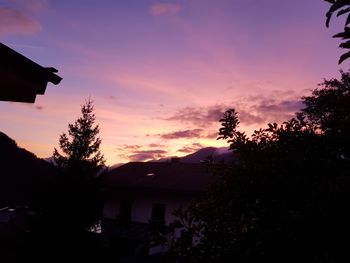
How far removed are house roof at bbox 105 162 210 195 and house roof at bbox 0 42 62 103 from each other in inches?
897

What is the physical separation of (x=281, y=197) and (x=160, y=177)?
27.5m

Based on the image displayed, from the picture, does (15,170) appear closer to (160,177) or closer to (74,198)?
(160,177)

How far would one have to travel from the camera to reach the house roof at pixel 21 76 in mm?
2794

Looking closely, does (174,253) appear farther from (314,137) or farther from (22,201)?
(22,201)

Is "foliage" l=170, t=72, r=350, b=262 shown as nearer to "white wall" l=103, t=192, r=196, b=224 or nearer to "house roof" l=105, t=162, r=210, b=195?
"house roof" l=105, t=162, r=210, b=195

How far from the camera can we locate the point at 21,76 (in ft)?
9.79

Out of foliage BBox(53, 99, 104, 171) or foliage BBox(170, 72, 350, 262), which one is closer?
foliage BBox(170, 72, 350, 262)

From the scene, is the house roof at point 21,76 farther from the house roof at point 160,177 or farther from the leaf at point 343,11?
the house roof at point 160,177

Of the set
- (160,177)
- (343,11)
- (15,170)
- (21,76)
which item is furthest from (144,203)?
(343,11)

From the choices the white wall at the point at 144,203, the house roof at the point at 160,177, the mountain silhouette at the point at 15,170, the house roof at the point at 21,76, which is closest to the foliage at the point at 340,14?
the house roof at the point at 21,76

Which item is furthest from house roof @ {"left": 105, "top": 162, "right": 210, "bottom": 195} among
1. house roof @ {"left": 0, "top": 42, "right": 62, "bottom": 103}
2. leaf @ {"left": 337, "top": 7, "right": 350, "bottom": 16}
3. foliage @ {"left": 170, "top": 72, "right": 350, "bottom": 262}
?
leaf @ {"left": 337, "top": 7, "right": 350, "bottom": 16}

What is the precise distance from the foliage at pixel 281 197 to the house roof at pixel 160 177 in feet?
69.3

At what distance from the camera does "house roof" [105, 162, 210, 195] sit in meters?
28.4

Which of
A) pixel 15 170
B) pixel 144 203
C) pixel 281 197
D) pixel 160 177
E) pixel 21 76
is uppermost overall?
pixel 15 170
